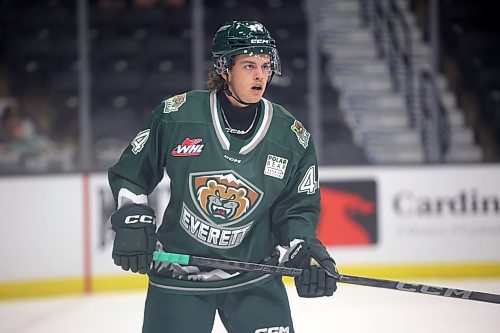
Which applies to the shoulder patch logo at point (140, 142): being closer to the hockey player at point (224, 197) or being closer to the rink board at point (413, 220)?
the hockey player at point (224, 197)

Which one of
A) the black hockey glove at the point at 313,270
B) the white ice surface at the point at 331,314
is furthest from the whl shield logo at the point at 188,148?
the white ice surface at the point at 331,314

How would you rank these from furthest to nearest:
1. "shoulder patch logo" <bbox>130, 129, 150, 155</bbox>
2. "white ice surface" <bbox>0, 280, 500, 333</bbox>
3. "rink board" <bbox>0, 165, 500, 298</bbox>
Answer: "rink board" <bbox>0, 165, 500, 298</bbox> < "white ice surface" <bbox>0, 280, 500, 333</bbox> < "shoulder patch logo" <bbox>130, 129, 150, 155</bbox>

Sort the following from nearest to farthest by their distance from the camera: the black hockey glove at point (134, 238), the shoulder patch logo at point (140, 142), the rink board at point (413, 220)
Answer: the black hockey glove at point (134, 238), the shoulder patch logo at point (140, 142), the rink board at point (413, 220)

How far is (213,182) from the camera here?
Result: 7.89ft

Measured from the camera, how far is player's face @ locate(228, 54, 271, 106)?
2.40 m

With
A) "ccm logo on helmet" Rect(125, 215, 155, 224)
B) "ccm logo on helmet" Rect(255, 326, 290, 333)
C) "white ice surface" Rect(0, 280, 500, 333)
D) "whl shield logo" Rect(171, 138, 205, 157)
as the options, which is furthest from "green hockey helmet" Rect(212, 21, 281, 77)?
"white ice surface" Rect(0, 280, 500, 333)

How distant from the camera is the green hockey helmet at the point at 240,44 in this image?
239 centimetres

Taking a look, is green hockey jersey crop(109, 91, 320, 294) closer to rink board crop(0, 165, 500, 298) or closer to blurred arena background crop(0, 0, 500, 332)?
blurred arena background crop(0, 0, 500, 332)

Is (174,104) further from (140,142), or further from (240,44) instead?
(240,44)

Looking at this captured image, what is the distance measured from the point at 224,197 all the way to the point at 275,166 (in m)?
0.17

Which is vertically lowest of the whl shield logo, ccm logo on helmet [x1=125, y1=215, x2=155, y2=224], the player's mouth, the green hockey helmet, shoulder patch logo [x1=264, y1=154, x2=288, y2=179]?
ccm logo on helmet [x1=125, y1=215, x2=155, y2=224]

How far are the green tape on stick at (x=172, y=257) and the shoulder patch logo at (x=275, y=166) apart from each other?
0.32 m

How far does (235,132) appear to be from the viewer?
8.05 feet

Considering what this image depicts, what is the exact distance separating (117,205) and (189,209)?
0.67 feet
